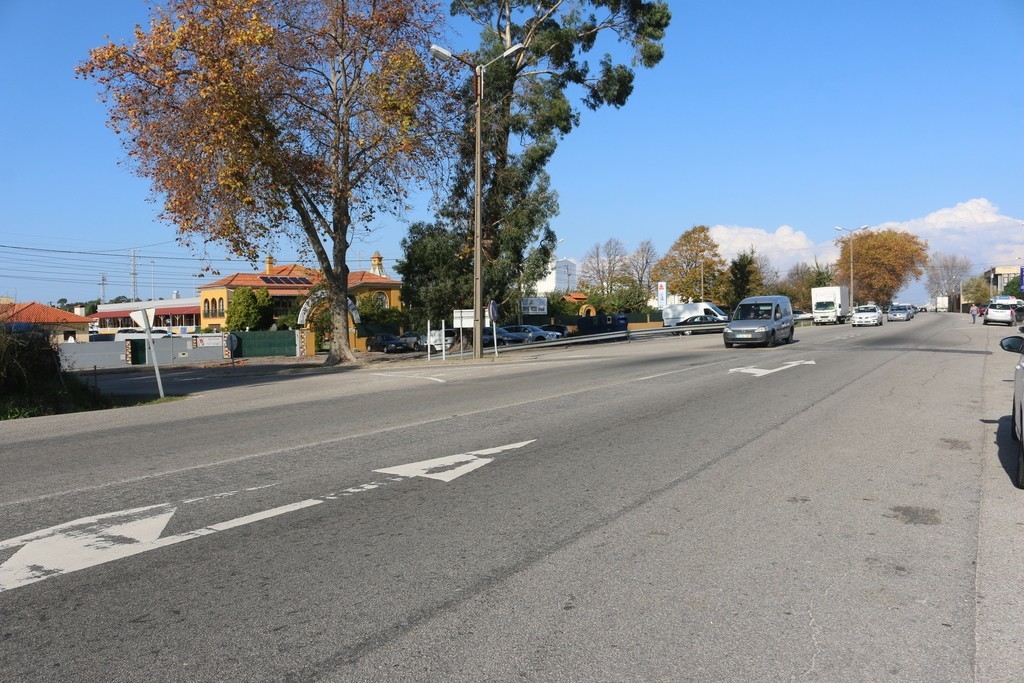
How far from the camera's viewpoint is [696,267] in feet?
272

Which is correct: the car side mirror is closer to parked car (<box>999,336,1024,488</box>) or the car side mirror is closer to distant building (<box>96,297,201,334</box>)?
parked car (<box>999,336,1024,488</box>)

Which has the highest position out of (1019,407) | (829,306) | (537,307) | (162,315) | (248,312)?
(162,315)

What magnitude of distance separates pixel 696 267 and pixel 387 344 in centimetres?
4425

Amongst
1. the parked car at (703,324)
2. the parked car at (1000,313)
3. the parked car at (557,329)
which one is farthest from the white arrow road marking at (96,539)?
the parked car at (1000,313)

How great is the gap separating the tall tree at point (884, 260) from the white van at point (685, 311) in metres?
54.8

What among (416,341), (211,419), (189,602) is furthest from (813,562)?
(416,341)

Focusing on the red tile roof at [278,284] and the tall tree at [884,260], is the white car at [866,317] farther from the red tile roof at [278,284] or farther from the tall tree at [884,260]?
the tall tree at [884,260]

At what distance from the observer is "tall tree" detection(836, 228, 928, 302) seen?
104312 millimetres

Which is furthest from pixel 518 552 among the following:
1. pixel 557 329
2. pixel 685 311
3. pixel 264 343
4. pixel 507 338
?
pixel 685 311

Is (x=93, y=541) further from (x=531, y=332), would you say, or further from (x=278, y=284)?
(x=278, y=284)

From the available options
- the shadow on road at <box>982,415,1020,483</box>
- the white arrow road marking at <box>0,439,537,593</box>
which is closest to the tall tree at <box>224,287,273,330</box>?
the shadow on road at <box>982,415,1020,483</box>

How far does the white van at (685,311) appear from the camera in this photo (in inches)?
2324

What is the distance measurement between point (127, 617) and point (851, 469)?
6.25m

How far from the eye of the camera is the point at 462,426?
10.2 metres
